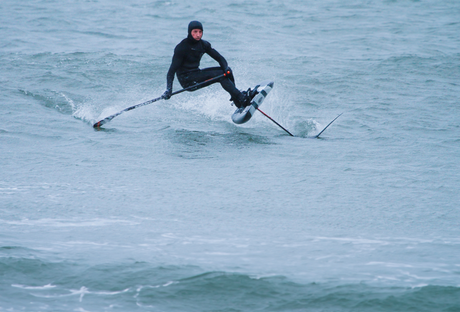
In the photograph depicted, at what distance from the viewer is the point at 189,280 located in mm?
4051

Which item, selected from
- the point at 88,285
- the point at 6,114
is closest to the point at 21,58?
the point at 6,114

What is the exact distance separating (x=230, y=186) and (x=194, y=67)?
3.79 metres

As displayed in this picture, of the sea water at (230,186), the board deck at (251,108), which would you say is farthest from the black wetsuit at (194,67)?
the sea water at (230,186)

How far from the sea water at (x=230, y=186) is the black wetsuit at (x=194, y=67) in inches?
29.8

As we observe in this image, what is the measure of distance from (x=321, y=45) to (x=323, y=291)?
569 inches

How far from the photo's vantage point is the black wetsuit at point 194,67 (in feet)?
30.3

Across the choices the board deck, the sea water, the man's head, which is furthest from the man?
the sea water

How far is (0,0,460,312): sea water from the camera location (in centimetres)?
396

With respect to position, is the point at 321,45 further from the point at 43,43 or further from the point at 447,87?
the point at 43,43

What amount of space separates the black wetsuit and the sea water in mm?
758

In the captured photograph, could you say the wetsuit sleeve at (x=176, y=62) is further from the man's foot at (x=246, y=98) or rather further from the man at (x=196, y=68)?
the man's foot at (x=246, y=98)

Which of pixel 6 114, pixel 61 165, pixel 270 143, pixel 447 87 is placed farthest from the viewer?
pixel 447 87

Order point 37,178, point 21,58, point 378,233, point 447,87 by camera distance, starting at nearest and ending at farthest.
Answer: point 378,233
point 37,178
point 447,87
point 21,58

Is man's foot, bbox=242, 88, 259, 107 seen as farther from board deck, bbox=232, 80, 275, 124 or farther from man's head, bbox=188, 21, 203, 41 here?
man's head, bbox=188, 21, 203, 41
